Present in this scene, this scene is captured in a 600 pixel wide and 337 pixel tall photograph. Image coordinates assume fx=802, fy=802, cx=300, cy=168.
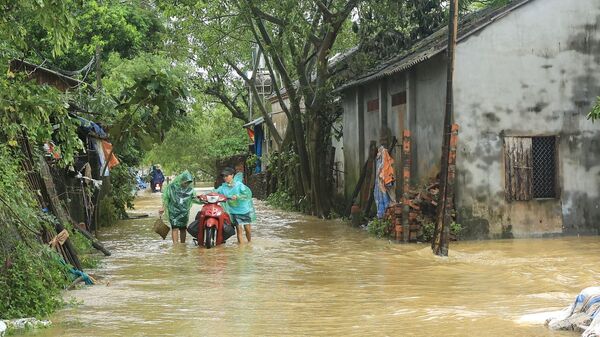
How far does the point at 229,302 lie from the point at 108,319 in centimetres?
157

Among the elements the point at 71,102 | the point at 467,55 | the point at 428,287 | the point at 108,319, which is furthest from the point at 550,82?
the point at 108,319

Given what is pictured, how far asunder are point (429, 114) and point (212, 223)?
5.25m

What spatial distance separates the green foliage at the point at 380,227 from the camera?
16734 millimetres

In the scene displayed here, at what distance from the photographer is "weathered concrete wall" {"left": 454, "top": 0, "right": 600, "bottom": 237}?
15.9 metres

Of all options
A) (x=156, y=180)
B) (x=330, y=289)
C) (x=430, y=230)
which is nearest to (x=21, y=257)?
(x=330, y=289)

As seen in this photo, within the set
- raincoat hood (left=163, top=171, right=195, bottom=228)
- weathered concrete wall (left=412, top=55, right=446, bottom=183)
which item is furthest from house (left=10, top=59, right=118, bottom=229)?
weathered concrete wall (left=412, top=55, right=446, bottom=183)

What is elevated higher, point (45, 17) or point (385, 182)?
point (45, 17)

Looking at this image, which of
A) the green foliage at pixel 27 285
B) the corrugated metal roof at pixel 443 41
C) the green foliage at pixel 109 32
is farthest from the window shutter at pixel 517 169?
the green foliage at pixel 109 32

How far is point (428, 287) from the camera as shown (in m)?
10.6

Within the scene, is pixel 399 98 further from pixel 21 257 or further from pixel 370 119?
pixel 21 257

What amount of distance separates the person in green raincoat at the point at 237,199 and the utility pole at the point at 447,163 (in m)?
3.88

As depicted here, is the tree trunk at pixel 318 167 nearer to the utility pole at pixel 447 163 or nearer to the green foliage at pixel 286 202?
the green foliage at pixel 286 202

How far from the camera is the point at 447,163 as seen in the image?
524 inches

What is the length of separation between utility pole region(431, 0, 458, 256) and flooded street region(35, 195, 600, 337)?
0.38 meters
